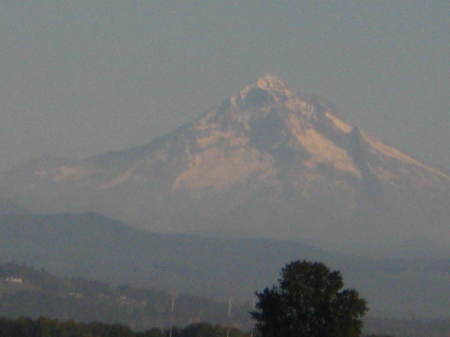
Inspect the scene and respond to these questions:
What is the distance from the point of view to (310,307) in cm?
9650

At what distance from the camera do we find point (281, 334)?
9619 cm

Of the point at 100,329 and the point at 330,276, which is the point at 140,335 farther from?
the point at 330,276

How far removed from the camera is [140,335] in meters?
148

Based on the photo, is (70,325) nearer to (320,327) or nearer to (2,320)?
(2,320)

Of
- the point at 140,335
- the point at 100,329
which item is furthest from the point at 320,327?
the point at 100,329

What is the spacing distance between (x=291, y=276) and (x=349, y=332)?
4090 millimetres

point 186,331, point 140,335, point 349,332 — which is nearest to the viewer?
point 349,332

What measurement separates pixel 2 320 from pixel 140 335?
733 inches

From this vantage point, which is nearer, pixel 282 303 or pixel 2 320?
pixel 282 303

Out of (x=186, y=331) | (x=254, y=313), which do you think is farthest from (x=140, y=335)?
(x=254, y=313)

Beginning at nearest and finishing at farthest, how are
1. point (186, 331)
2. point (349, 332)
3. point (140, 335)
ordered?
point (349, 332) < point (140, 335) < point (186, 331)

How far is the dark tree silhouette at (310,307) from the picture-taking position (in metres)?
95.9

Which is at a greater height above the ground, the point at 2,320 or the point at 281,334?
the point at 2,320

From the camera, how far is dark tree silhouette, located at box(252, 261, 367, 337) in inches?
3777
